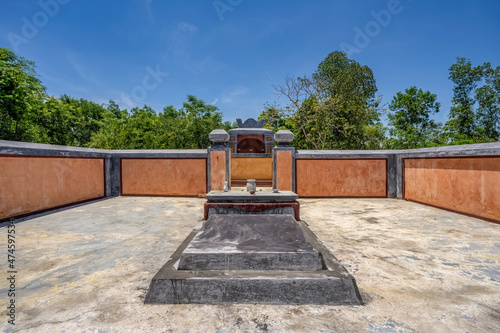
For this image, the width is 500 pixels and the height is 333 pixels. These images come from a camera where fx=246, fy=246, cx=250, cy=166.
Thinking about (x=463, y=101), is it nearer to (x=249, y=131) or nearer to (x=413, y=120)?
(x=413, y=120)

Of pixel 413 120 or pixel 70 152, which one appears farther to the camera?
pixel 413 120

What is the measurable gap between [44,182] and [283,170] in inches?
325

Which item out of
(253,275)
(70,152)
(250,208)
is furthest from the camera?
(70,152)

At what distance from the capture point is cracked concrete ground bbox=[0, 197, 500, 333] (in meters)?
2.38

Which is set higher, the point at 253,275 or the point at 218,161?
the point at 218,161

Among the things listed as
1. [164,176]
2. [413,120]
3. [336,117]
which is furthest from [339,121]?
[164,176]

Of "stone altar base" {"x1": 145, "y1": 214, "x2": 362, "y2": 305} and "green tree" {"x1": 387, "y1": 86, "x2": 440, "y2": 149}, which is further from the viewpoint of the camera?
"green tree" {"x1": 387, "y1": 86, "x2": 440, "y2": 149}

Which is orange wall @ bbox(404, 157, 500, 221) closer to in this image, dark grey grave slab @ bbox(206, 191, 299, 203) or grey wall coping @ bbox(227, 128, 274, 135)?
dark grey grave slab @ bbox(206, 191, 299, 203)

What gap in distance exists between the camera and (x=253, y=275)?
2.82 metres

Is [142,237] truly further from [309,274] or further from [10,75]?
[10,75]

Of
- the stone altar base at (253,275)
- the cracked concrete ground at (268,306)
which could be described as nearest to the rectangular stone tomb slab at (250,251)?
the stone altar base at (253,275)

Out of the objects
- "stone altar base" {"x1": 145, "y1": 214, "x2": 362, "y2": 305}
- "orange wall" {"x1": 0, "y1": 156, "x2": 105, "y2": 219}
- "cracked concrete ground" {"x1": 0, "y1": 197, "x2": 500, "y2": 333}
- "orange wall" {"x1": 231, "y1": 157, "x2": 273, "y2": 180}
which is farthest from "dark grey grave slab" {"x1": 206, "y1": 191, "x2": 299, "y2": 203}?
"orange wall" {"x1": 231, "y1": 157, "x2": 273, "y2": 180}

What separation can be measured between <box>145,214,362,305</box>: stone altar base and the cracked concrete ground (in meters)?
0.11

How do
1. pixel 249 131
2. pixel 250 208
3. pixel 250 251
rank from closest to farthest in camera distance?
pixel 250 251, pixel 250 208, pixel 249 131
